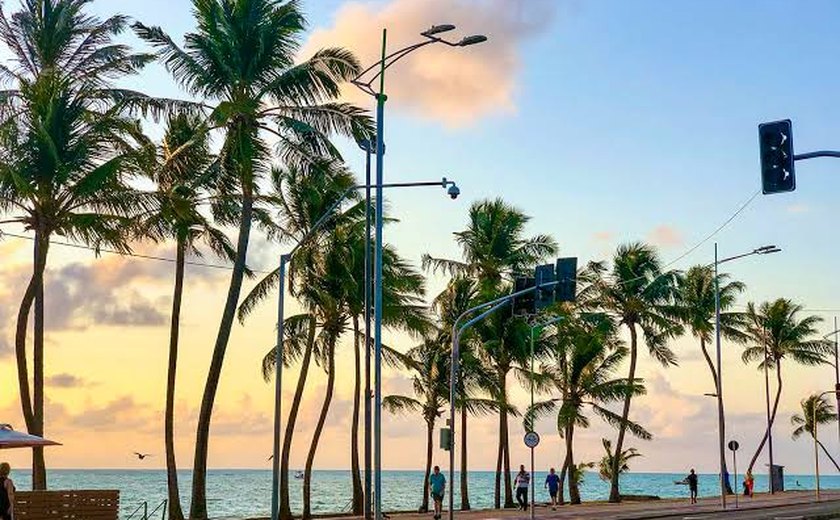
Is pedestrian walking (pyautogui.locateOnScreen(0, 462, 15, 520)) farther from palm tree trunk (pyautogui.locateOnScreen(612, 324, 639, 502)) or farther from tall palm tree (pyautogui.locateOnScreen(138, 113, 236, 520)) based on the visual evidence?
palm tree trunk (pyautogui.locateOnScreen(612, 324, 639, 502))

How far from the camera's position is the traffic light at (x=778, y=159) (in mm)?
19359

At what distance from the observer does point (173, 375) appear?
1544 inches

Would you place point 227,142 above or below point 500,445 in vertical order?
above

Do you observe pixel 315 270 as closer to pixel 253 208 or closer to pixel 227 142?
pixel 253 208

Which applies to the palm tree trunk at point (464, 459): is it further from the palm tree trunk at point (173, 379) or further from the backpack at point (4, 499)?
the backpack at point (4, 499)

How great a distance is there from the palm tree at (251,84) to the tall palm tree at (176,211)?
1.13 metres

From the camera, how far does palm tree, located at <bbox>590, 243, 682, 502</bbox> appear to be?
212 ft

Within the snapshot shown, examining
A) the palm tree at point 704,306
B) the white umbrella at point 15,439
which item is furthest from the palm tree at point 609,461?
the white umbrella at point 15,439

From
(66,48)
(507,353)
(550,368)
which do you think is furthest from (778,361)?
(66,48)

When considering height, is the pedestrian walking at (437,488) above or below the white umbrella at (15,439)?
below

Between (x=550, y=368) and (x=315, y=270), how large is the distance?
2129 cm

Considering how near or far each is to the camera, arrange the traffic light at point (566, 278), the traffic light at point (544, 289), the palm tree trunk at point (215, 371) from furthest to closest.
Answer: the palm tree trunk at point (215, 371)
the traffic light at point (544, 289)
the traffic light at point (566, 278)

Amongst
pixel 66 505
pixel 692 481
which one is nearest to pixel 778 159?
pixel 66 505

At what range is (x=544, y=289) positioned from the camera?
31.3 m
